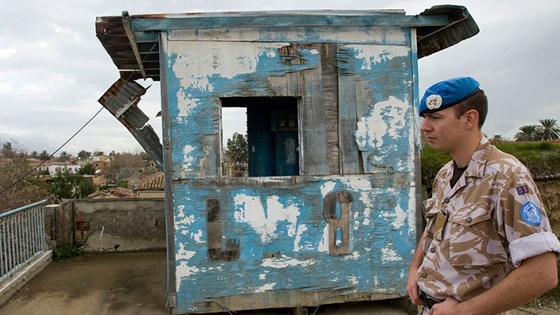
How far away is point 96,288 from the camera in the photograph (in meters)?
5.43

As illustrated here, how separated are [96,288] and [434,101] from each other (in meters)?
5.38

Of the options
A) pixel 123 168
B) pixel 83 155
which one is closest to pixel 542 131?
pixel 123 168

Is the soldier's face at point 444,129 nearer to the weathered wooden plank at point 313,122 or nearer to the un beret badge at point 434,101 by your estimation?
the un beret badge at point 434,101

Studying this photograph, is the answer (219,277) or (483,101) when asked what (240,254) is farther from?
(483,101)

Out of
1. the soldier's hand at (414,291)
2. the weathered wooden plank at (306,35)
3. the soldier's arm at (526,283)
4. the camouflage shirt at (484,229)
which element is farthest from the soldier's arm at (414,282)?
the weathered wooden plank at (306,35)

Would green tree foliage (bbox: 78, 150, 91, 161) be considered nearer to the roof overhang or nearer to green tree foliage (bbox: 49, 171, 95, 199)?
green tree foliage (bbox: 49, 171, 95, 199)

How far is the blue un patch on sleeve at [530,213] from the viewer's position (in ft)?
4.63

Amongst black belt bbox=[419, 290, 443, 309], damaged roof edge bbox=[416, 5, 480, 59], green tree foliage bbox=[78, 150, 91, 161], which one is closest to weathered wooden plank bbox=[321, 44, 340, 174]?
damaged roof edge bbox=[416, 5, 480, 59]

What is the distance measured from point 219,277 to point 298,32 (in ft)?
9.96

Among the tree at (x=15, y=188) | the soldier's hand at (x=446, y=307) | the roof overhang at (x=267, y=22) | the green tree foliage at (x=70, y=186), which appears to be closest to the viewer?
the soldier's hand at (x=446, y=307)

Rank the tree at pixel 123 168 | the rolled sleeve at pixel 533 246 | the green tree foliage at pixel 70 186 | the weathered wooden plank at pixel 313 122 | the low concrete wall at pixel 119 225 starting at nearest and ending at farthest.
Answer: the rolled sleeve at pixel 533 246 < the weathered wooden plank at pixel 313 122 < the low concrete wall at pixel 119 225 < the green tree foliage at pixel 70 186 < the tree at pixel 123 168

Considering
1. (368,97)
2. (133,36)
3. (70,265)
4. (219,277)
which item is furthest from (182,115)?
(70,265)

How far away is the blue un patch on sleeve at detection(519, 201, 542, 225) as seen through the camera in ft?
4.63

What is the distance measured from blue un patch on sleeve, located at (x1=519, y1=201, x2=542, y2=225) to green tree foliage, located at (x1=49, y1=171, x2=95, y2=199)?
32.3 meters
